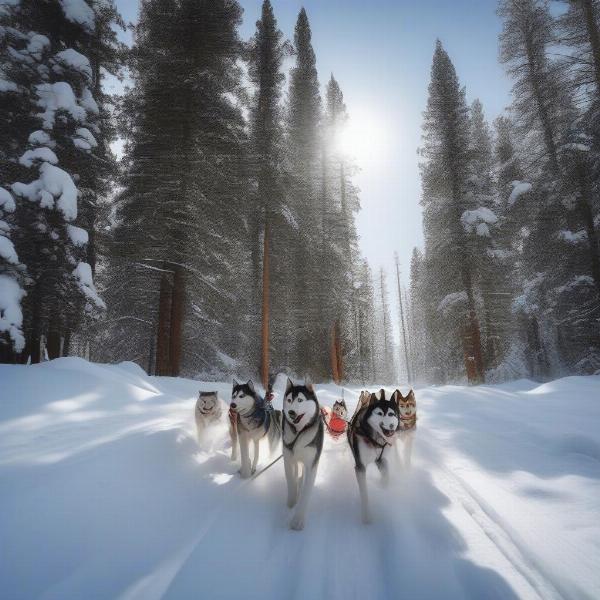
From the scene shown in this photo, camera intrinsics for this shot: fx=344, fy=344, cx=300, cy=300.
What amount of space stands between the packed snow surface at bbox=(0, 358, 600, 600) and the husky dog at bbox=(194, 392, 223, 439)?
1.23ft

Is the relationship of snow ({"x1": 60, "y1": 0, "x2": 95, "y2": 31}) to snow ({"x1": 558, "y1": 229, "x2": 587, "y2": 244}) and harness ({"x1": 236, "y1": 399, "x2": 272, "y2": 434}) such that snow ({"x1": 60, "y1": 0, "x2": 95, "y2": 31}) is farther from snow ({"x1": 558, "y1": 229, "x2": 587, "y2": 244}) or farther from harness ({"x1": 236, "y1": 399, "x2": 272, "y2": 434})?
snow ({"x1": 558, "y1": 229, "x2": 587, "y2": 244})

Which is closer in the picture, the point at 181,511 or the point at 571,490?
the point at 181,511

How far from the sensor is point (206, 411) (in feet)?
17.8

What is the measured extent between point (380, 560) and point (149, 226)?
1205cm

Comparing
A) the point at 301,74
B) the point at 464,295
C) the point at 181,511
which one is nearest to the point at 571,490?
the point at 181,511

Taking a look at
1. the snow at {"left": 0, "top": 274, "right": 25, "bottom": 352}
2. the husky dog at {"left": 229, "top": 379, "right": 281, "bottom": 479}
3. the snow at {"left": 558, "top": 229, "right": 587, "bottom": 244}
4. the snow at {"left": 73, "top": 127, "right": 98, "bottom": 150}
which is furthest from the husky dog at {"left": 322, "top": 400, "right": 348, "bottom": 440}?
the snow at {"left": 558, "top": 229, "right": 587, "bottom": 244}

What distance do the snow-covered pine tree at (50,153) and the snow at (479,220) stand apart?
53.1 feet

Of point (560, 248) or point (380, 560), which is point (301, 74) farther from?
point (380, 560)

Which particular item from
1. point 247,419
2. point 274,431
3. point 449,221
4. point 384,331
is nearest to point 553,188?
point 449,221

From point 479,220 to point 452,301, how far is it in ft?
14.0

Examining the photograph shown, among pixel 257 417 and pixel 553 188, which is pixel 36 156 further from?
pixel 553 188

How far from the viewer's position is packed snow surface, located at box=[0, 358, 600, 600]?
2.36m

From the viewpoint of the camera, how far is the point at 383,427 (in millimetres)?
3424

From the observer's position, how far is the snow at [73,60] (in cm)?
971
